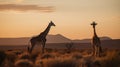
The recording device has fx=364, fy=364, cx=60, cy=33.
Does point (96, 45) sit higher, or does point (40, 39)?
point (40, 39)

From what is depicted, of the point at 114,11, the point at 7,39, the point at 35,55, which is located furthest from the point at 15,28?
the point at 114,11

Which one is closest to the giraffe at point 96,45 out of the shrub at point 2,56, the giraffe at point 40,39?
the giraffe at point 40,39

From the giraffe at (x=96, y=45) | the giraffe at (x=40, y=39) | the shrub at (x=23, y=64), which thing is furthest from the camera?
the giraffe at (x=40, y=39)

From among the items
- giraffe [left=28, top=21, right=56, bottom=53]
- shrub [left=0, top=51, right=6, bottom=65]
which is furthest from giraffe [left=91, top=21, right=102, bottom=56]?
shrub [left=0, top=51, right=6, bottom=65]

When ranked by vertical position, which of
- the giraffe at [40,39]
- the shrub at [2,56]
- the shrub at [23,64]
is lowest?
the shrub at [23,64]

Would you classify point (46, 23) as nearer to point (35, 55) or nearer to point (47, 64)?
point (35, 55)

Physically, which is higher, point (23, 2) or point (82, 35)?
point (23, 2)

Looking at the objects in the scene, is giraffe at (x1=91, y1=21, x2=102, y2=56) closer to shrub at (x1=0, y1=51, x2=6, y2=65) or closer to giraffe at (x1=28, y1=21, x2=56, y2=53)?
giraffe at (x1=28, y1=21, x2=56, y2=53)

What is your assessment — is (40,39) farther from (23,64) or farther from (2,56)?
(23,64)

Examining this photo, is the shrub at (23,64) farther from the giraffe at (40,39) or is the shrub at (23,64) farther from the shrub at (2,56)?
the giraffe at (40,39)

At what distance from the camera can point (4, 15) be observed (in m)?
5.93

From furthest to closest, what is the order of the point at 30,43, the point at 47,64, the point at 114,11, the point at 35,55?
the point at 30,43 → the point at 35,55 → the point at 114,11 → the point at 47,64

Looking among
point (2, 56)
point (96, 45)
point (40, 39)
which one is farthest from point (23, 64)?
point (96, 45)

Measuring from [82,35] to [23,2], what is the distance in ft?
3.72
